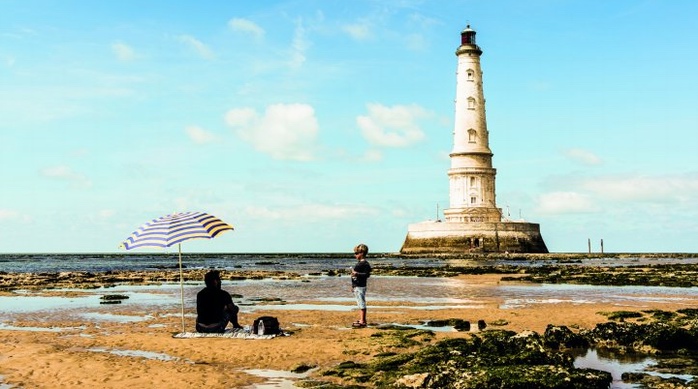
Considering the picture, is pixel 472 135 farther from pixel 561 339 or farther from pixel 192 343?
pixel 192 343

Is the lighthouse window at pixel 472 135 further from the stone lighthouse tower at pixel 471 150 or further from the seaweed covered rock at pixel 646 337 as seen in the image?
the seaweed covered rock at pixel 646 337

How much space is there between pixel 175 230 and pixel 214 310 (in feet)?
6.98

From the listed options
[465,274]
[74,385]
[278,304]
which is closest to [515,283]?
[465,274]

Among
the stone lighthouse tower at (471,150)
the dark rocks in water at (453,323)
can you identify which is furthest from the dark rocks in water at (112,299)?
the stone lighthouse tower at (471,150)

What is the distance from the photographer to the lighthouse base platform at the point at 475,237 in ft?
265

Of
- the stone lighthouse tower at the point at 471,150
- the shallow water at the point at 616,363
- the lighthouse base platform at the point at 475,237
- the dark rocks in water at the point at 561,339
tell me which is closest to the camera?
the shallow water at the point at 616,363

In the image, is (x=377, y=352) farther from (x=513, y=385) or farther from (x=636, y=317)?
(x=636, y=317)

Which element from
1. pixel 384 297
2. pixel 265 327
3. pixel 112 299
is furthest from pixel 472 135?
pixel 265 327

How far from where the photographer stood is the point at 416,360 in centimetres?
1157

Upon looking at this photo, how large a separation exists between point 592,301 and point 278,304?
1032 centimetres

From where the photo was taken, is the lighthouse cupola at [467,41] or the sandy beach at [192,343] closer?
the sandy beach at [192,343]

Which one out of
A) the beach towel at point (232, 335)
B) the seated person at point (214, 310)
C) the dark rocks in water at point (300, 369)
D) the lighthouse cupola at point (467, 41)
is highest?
the lighthouse cupola at point (467, 41)

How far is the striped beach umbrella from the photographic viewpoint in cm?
1351

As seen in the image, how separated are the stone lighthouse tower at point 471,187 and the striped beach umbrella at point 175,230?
68346mm
